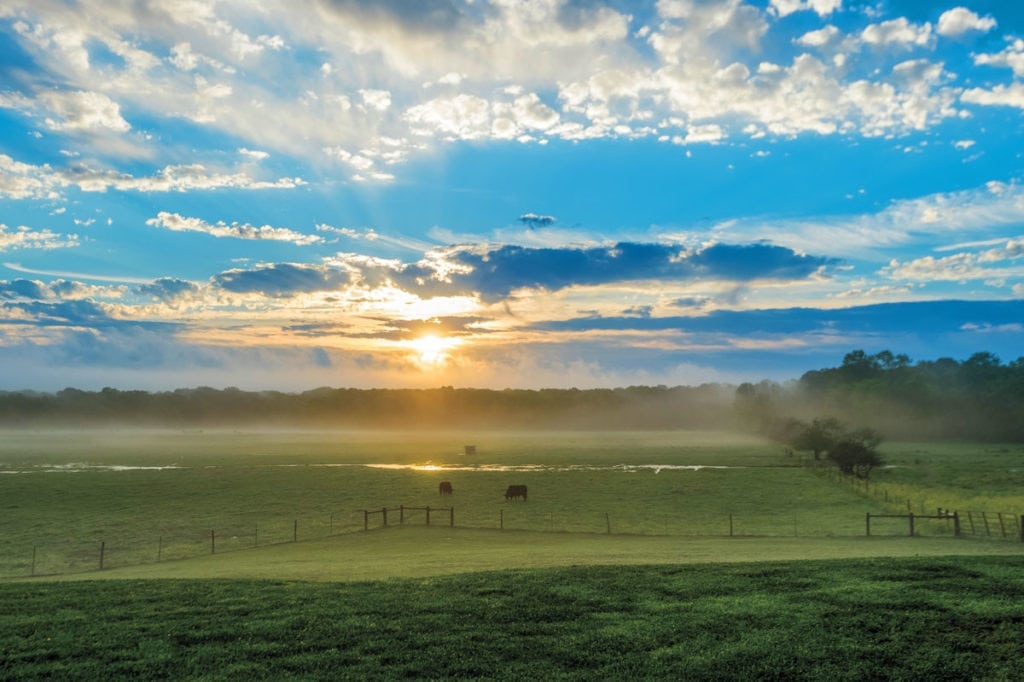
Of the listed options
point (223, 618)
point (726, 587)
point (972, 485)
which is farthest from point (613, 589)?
point (972, 485)

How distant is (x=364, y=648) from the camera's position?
17.7 m

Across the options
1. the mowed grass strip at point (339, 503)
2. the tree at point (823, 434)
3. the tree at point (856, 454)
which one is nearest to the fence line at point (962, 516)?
the tree at point (856, 454)

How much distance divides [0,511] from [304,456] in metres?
83.2

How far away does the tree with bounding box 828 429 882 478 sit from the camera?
9525 centimetres

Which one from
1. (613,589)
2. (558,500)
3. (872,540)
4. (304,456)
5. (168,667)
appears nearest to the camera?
(168,667)

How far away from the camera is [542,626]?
1938 centimetres

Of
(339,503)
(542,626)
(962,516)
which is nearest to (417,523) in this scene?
(339,503)

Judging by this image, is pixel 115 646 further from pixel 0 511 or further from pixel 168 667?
pixel 0 511

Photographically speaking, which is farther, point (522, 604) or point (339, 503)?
point (339, 503)

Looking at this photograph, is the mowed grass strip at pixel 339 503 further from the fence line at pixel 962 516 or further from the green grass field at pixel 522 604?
the fence line at pixel 962 516

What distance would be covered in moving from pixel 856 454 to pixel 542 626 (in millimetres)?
89630

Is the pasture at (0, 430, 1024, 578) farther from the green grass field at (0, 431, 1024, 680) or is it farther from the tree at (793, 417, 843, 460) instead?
the tree at (793, 417, 843, 460)

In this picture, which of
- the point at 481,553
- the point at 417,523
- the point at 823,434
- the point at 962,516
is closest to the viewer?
the point at 481,553

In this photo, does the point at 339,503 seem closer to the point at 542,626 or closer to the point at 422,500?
the point at 422,500
